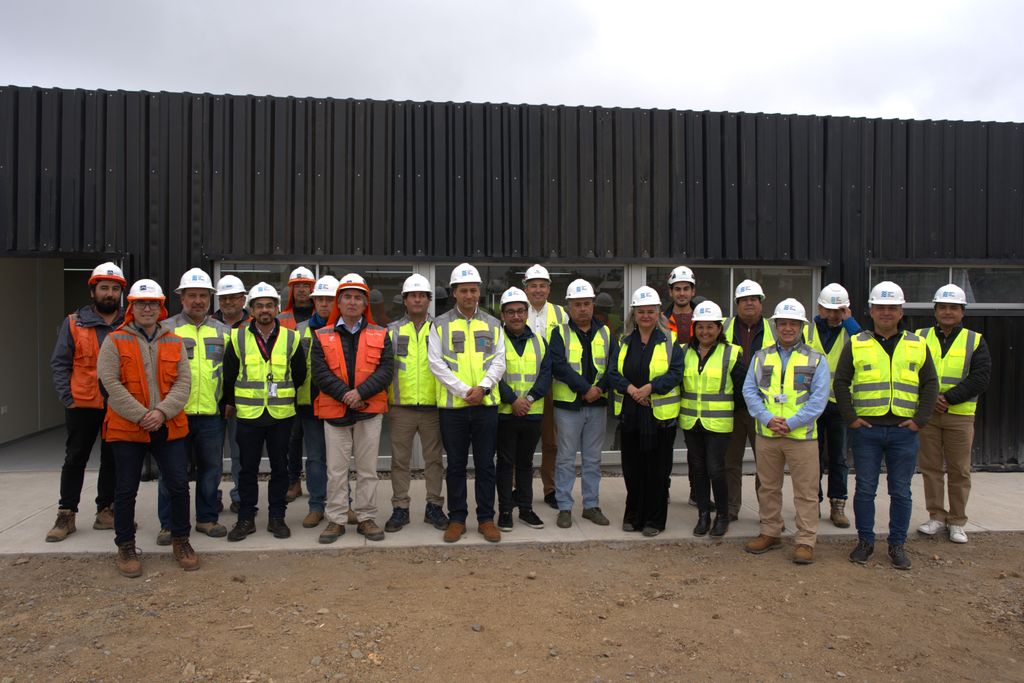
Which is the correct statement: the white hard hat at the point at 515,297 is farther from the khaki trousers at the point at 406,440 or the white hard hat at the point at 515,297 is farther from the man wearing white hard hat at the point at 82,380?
the man wearing white hard hat at the point at 82,380

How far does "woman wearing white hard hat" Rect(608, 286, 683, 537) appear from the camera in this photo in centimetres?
554

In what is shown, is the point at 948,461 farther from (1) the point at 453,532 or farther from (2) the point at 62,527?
(2) the point at 62,527

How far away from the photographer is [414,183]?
7824mm

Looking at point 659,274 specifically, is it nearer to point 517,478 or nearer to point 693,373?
point 693,373

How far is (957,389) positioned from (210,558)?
5.70 meters

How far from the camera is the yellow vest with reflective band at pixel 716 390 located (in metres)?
5.49

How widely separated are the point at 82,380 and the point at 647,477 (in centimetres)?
436

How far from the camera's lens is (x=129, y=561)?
189 inches

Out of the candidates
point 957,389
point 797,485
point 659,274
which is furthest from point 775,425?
point 659,274

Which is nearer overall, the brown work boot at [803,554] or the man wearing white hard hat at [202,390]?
the brown work boot at [803,554]

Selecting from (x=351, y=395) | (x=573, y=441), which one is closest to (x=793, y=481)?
(x=573, y=441)

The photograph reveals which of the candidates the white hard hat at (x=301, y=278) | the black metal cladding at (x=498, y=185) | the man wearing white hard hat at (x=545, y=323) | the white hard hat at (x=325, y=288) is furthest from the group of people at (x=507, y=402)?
the black metal cladding at (x=498, y=185)

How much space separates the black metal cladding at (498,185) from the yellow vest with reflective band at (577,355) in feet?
7.45

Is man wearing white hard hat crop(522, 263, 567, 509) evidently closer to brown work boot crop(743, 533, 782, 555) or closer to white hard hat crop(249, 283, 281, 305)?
brown work boot crop(743, 533, 782, 555)
